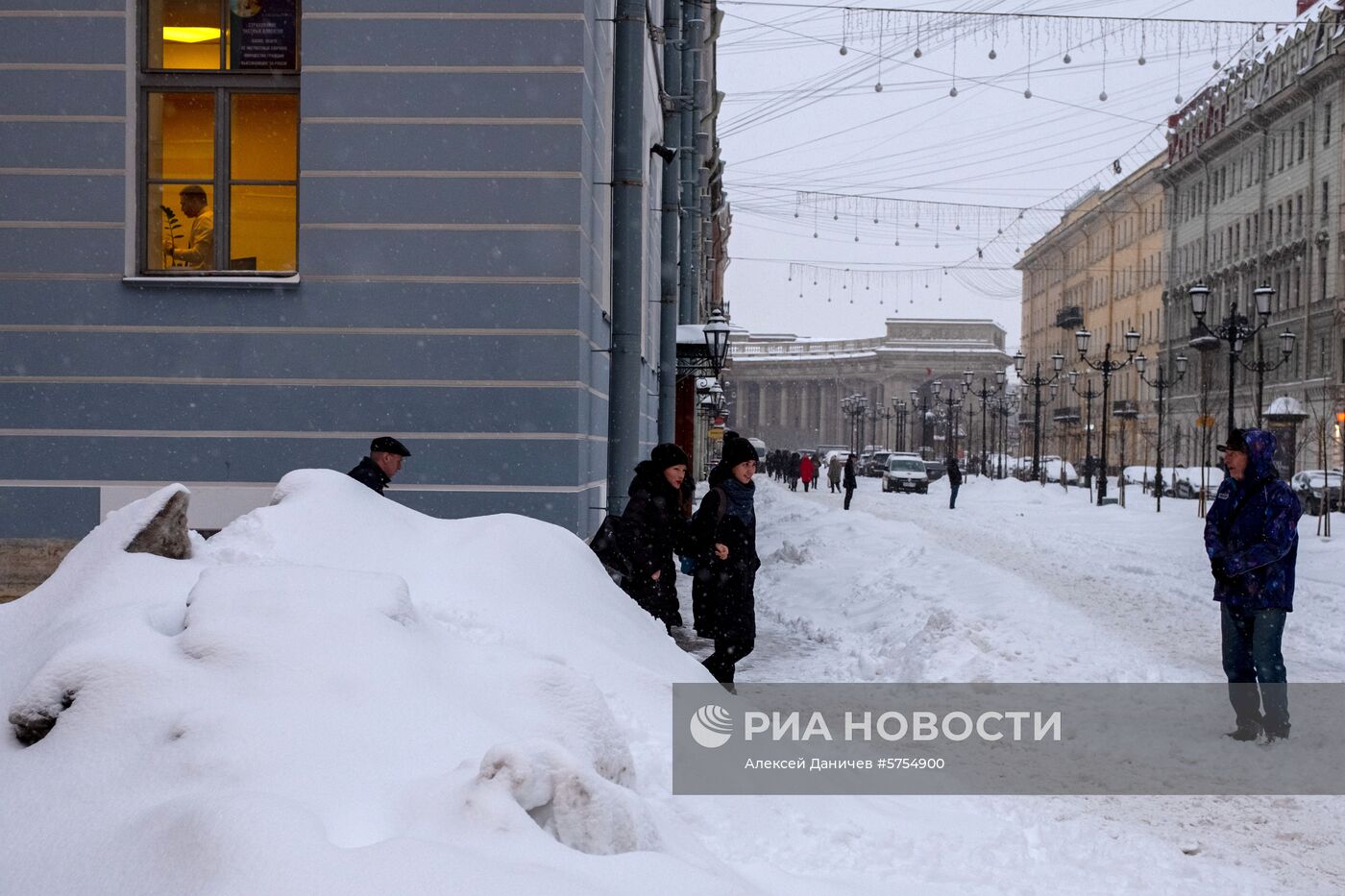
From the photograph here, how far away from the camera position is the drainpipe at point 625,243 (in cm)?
1077

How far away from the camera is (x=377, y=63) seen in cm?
942

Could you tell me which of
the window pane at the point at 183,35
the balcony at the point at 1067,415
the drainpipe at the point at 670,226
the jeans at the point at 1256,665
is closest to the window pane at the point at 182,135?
the window pane at the point at 183,35

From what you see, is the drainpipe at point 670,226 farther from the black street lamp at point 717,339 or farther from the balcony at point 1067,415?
the balcony at point 1067,415

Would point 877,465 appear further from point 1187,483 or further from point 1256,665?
point 1256,665

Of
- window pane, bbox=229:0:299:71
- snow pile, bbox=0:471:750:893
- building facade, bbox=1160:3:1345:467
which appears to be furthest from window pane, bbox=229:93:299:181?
building facade, bbox=1160:3:1345:467

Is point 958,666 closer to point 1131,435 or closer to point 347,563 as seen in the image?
point 347,563

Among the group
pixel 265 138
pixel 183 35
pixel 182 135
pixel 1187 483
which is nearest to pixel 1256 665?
pixel 265 138

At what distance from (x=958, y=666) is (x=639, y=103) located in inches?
199

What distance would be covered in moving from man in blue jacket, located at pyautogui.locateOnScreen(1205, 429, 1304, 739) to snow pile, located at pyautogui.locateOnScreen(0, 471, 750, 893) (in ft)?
13.4

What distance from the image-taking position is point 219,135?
→ 374 inches

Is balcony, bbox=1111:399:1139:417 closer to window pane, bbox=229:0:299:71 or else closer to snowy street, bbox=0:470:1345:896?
window pane, bbox=229:0:299:71

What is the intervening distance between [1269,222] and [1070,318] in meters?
30.8

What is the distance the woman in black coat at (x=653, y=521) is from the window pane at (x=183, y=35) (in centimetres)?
451

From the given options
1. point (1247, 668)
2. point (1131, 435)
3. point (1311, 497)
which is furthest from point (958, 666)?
point (1131, 435)
